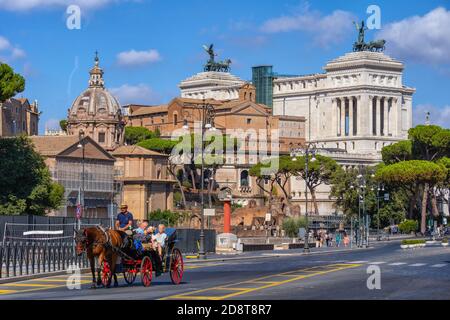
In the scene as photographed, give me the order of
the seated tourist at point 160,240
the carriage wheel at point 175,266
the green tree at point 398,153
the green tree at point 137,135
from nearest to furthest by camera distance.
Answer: the seated tourist at point 160,240 < the carriage wheel at point 175,266 < the green tree at point 398,153 < the green tree at point 137,135

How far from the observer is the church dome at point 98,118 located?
156m

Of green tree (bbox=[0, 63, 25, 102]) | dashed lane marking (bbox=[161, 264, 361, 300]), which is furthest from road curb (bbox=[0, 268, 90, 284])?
green tree (bbox=[0, 63, 25, 102])

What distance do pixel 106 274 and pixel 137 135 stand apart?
15793 cm

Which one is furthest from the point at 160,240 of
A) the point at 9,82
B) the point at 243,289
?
the point at 9,82

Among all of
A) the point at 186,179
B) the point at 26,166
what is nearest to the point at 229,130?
the point at 186,179

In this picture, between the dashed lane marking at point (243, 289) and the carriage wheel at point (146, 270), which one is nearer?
the dashed lane marking at point (243, 289)

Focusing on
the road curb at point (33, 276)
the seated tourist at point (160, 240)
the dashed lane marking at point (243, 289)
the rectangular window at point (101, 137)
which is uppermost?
the rectangular window at point (101, 137)

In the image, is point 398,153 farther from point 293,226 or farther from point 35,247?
point 35,247

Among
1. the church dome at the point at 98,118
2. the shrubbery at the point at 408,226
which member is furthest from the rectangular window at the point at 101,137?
the shrubbery at the point at 408,226

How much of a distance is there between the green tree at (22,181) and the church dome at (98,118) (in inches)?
2665

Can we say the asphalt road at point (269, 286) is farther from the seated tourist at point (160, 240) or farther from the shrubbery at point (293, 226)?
the shrubbery at point (293, 226)

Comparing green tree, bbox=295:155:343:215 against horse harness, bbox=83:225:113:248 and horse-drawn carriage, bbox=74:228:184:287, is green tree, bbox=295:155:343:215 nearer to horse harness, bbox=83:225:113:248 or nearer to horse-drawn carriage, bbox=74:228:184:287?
horse-drawn carriage, bbox=74:228:184:287

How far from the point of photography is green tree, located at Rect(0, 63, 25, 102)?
84250 mm

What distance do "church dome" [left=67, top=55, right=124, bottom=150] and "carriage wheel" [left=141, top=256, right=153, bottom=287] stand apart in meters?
123
